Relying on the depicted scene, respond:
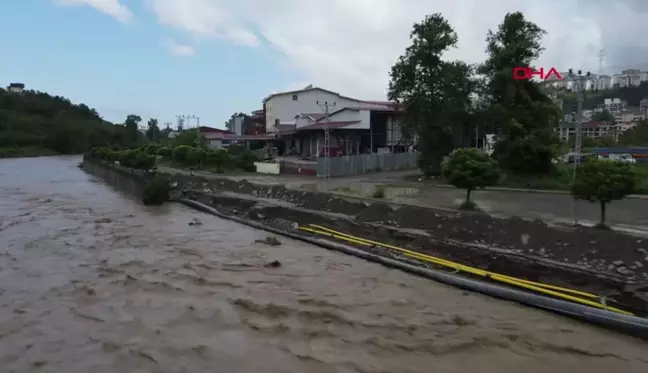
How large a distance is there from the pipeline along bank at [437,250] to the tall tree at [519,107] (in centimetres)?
999

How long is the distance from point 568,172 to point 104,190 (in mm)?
25401

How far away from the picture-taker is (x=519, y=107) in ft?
77.3

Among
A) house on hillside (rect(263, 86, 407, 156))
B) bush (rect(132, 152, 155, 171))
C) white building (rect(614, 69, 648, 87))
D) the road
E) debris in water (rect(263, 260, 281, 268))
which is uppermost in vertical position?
white building (rect(614, 69, 648, 87))

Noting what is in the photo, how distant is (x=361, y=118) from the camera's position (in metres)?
38.5

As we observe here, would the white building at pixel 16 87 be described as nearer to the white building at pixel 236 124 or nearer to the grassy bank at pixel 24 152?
the grassy bank at pixel 24 152

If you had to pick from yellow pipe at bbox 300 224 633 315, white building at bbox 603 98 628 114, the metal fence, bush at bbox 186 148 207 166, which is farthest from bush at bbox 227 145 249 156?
white building at bbox 603 98 628 114

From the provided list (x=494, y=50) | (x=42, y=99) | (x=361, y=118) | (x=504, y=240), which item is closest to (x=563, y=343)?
(x=504, y=240)

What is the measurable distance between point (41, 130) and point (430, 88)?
86.4 meters

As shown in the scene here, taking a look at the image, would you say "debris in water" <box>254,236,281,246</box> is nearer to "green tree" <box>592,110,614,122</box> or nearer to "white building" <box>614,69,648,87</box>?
"green tree" <box>592,110,614,122</box>

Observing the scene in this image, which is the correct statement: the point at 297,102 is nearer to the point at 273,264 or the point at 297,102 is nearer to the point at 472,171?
the point at 472,171

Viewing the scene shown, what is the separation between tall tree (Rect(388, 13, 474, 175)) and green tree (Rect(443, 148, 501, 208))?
497 inches

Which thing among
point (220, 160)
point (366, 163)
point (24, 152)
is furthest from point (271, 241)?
point (24, 152)

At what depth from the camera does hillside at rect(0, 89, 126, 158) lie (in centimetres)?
8431

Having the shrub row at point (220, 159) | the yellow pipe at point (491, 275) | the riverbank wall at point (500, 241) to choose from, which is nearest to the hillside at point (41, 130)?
the shrub row at point (220, 159)
